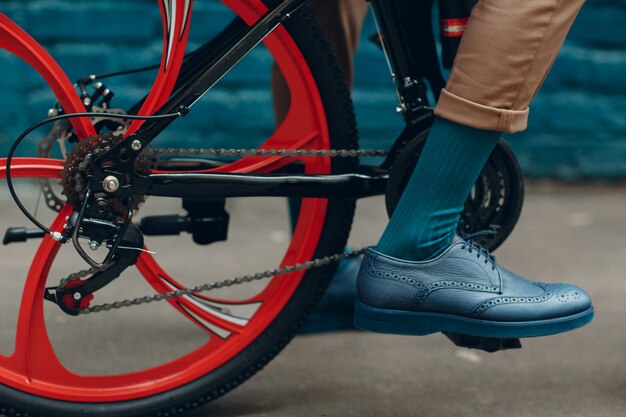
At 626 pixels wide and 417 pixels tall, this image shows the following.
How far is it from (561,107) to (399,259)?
269cm

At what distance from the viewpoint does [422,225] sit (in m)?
1.77

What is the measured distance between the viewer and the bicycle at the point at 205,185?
175 cm

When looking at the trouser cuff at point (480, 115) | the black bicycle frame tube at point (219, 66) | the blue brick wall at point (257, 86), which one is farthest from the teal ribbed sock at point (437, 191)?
the blue brick wall at point (257, 86)

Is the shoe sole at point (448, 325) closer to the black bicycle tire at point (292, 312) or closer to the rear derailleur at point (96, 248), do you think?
the black bicycle tire at point (292, 312)

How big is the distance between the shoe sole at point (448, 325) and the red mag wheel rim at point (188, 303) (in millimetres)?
205

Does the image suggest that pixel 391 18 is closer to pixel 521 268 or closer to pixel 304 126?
pixel 304 126

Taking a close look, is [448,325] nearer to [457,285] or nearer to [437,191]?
[457,285]

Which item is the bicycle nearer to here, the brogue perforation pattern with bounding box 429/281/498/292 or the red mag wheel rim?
the red mag wheel rim

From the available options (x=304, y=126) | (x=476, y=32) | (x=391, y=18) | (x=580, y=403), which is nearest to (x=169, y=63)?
(x=304, y=126)

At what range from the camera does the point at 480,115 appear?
167 cm

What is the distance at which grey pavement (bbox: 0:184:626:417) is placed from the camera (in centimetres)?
201

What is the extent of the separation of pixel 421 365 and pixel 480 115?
77cm

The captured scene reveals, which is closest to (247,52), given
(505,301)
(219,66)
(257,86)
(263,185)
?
(219,66)

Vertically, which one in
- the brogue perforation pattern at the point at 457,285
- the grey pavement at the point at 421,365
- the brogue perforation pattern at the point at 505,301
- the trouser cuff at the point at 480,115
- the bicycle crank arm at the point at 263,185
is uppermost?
the trouser cuff at the point at 480,115
